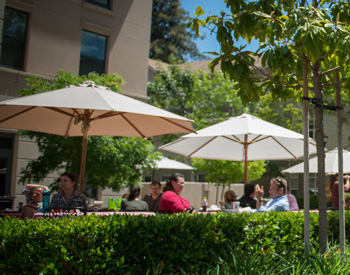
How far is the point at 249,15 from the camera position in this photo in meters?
5.71

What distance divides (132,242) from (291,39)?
3.40 m

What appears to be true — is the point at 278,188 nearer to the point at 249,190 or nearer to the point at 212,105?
the point at 249,190

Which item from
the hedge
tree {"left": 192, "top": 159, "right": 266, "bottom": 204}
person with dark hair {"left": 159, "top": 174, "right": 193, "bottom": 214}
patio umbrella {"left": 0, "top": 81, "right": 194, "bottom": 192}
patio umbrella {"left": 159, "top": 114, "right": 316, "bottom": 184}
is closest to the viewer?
the hedge

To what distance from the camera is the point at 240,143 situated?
12516mm

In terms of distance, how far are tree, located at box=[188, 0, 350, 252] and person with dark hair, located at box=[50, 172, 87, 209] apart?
3439 millimetres

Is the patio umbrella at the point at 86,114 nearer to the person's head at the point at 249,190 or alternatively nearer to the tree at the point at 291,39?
the tree at the point at 291,39

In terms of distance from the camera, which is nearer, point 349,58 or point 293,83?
point 349,58

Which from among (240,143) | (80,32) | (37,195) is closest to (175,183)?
(37,195)

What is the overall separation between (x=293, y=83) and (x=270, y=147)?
6.18 m

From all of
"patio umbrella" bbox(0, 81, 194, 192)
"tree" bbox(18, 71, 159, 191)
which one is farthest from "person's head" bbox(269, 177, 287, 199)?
"tree" bbox(18, 71, 159, 191)

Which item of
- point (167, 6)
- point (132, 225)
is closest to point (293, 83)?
point (132, 225)

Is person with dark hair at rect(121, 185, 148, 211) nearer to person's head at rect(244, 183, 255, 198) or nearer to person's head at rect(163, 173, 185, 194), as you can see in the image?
person's head at rect(163, 173, 185, 194)

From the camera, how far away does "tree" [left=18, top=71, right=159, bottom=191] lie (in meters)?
12.8

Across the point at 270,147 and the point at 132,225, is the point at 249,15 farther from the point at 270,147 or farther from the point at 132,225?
the point at 270,147
